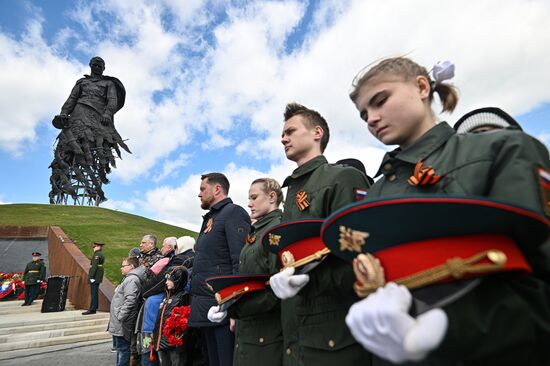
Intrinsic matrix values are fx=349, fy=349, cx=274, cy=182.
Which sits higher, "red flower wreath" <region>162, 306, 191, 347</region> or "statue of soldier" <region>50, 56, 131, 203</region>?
"statue of soldier" <region>50, 56, 131, 203</region>

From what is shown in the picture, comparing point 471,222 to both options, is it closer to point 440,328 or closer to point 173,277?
point 440,328

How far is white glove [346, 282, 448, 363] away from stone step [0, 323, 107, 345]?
1013 centimetres

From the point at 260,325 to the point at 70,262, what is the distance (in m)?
13.7

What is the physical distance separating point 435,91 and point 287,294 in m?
1.20

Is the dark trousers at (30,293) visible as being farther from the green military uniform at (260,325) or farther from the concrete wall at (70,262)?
the green military uniform at (260,325)

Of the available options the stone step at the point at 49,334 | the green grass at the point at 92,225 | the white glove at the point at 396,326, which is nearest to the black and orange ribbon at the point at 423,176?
the white glove at the point at 396,326

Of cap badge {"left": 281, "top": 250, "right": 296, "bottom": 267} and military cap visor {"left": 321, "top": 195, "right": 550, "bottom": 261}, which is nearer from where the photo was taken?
military cap visor {"left": 321, "top": 195, "right": 550, "bottom": 261}

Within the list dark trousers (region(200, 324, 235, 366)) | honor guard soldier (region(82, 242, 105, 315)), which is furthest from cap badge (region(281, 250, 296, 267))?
honor guard soldier (region(82, 242, 105, 315))

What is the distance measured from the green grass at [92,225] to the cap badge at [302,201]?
12.3m

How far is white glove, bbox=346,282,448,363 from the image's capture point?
0.78 m

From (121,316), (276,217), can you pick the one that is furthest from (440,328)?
(121,316)

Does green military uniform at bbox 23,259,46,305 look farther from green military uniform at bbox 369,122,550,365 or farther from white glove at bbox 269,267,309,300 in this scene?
green military uniform at bbox 369,122,550,365

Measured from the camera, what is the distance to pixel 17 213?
917 inches

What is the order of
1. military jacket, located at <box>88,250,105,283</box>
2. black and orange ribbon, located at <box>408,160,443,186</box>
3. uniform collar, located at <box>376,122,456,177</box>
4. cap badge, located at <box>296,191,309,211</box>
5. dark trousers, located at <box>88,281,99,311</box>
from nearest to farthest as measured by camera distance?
black and orange ribbon, located at <box>408,160,443,186</box>, uniform collar, located at <box>376,122,456,177</box>, cap badge, located at <box>296,191,309,211</box>, military jacket, located at <box>88,250,105,283</box>, dark trousers, located at <box>88,281,99,311</box>
